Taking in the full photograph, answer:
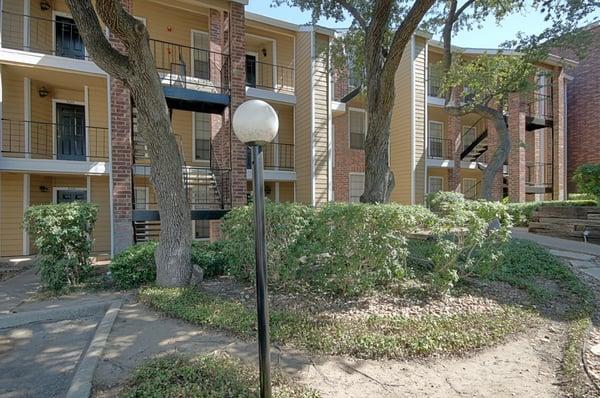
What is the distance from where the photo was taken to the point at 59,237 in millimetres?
5805

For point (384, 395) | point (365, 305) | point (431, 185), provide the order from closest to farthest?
point (384, 395) → point (365, 305) → point (431, 185)

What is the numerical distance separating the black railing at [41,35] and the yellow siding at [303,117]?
687cm

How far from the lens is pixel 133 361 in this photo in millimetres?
3373

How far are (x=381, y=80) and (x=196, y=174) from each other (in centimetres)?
609

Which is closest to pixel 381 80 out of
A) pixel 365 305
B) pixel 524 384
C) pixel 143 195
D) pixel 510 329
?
pixel 365 305

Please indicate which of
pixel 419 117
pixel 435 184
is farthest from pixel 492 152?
→ pixel 419 117

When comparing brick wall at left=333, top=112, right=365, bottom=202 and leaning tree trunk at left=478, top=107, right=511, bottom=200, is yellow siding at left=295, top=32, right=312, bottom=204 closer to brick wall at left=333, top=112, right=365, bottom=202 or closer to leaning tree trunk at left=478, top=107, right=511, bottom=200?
brick wall at left=333, top=112, right=365, bottom=202

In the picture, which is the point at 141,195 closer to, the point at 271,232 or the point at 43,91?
the point at 43,91

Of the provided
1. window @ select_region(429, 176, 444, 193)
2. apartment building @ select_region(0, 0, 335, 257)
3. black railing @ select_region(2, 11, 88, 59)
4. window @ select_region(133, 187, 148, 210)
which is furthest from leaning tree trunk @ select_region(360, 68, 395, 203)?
window @ select_region(429, 176, 444, 193)

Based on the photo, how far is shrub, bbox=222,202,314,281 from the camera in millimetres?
5125

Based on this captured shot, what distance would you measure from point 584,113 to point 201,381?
22.7 m

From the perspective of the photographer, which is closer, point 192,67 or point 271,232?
point 271,232

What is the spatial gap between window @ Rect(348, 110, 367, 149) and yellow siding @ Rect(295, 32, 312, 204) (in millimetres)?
3120

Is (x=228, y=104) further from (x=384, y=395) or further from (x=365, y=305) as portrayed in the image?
(x=384, y=395)
